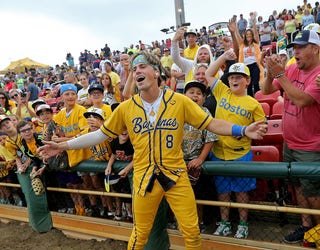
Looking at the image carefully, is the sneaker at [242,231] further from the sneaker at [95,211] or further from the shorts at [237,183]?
the sneaker at [95,211]

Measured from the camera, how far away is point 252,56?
6434 mm

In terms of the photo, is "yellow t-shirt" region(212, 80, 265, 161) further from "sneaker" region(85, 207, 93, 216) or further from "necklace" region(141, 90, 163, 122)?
"sneaker" region(85, 207, 93, 216)

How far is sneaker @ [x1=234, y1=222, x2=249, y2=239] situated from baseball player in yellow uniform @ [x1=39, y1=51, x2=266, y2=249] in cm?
67

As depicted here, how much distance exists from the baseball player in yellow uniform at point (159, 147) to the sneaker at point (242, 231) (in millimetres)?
672

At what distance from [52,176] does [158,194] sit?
2417mm

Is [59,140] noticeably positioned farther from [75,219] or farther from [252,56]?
[252,56]

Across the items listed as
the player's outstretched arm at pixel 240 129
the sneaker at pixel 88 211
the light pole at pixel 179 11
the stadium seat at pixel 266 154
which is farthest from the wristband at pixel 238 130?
the light pole at pixel 179 11

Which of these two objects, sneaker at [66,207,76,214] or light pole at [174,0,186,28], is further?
light pole at [174,0,186,28]

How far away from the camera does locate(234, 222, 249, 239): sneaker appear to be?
3094mm

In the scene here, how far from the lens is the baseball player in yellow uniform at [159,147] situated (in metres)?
2.56

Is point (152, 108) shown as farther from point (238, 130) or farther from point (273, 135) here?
point (273, 135)

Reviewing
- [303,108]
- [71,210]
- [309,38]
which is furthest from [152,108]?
[71,210]


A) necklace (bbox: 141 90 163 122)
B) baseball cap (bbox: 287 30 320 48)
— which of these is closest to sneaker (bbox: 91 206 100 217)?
necklace (bbox: 141 90 163 122)

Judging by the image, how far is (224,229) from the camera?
3.19 meters
